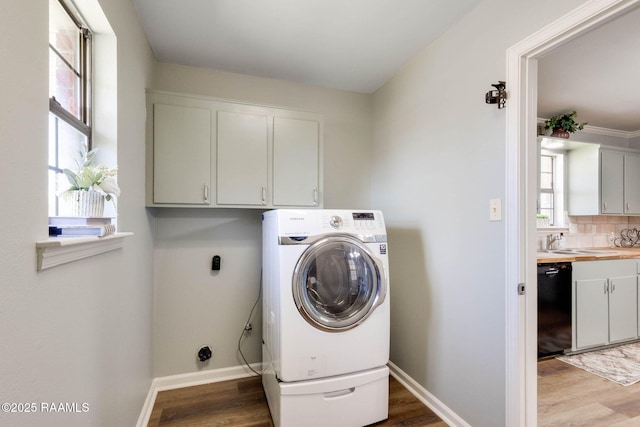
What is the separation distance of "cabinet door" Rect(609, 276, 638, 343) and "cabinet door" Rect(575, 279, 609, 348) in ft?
0.27

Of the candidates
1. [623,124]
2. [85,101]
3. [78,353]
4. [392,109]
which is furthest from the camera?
[623,124]

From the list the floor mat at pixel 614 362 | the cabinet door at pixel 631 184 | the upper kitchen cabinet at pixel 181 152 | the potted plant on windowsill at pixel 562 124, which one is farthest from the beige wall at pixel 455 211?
the cabinet door at pixel 631 184

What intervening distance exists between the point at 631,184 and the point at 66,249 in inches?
212

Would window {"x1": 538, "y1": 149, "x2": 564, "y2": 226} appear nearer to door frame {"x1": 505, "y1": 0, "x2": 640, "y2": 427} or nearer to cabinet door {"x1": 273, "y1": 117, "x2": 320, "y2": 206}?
door frame {"x1": 505, "y1": 0, "x2": 640, "y2": 427}

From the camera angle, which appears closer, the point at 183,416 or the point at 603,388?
the point at 183,416

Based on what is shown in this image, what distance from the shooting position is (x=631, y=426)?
1.81 meters

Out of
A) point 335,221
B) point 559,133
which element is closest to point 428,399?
point 335,221

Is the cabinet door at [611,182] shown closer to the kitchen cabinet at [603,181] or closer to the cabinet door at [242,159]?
the kitchen cabinet at [603,181]

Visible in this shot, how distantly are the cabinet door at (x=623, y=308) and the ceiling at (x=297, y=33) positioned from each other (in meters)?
3.10

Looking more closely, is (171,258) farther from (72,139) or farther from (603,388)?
(603,388)

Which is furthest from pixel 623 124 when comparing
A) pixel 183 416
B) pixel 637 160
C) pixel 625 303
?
pixel 183 416

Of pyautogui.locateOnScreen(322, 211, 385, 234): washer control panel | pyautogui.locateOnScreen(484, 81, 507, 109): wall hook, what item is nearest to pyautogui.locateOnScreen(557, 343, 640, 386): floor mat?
pyautogui.locateOnScreen(322, 211, 385, 234): washer control panel

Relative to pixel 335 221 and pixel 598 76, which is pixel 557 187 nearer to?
pixel 598 76

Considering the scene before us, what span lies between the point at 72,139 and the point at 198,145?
0.88 meters
